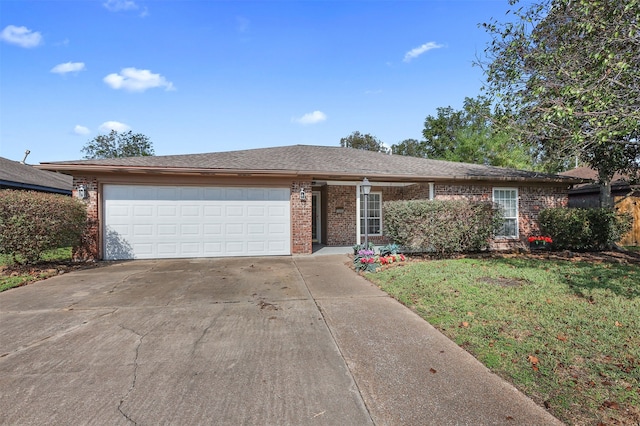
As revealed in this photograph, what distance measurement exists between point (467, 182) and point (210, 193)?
878cm

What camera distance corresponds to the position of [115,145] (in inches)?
1457

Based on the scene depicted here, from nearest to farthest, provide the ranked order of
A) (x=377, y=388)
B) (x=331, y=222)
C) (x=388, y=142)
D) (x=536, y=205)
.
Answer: (x=377, y=388), (x=536, y=205), (x=331, y=222), (x=388, y=142)

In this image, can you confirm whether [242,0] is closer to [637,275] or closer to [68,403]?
[68,403]

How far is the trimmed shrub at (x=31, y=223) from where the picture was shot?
732 cm

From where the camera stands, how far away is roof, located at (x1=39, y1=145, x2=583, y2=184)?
9.26m

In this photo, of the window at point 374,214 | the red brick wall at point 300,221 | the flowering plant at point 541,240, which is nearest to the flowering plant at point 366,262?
the red brick wall at point 300,221

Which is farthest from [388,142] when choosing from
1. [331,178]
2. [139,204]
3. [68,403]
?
[68,403]

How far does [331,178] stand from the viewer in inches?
423

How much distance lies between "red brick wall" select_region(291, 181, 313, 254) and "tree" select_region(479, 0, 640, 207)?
5.88 meters

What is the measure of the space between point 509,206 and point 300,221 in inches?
302

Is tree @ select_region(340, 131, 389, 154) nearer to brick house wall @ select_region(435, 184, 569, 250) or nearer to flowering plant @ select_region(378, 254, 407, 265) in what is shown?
brick house wall @ select_region(435, 184, 569, 250)

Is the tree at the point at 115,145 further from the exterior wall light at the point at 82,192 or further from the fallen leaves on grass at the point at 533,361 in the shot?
the fallen leaves on grass at the point at 533,361

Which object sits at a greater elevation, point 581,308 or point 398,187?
point 398,187

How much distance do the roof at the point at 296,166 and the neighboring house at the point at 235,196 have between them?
0.04m
